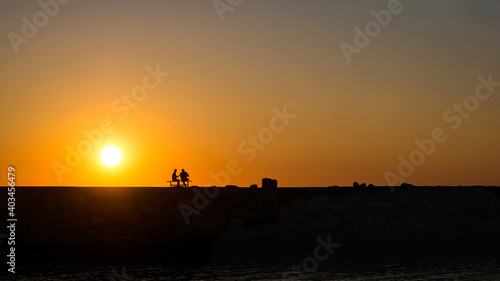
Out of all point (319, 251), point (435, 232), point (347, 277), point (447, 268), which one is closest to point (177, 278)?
point (347, 277)

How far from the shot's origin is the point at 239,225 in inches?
1748

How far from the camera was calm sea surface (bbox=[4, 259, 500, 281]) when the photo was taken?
1350 inches

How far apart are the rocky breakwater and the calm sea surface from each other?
9.42 feet

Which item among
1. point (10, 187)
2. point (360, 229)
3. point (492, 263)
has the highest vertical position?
point (10, 187)

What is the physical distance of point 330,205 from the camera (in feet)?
165

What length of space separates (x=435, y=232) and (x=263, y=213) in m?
14.1

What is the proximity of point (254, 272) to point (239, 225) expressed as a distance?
874 cm

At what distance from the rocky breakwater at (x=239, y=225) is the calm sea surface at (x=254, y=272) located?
2871 mm

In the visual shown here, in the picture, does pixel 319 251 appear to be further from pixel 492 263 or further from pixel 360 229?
pixel 492 263
